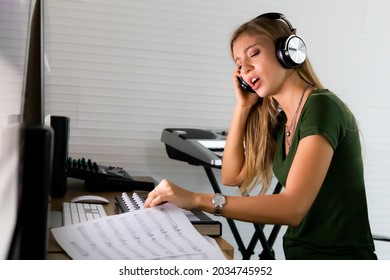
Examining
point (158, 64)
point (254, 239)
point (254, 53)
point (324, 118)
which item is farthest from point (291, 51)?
point (254, 239)

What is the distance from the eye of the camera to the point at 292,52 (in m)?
1.21

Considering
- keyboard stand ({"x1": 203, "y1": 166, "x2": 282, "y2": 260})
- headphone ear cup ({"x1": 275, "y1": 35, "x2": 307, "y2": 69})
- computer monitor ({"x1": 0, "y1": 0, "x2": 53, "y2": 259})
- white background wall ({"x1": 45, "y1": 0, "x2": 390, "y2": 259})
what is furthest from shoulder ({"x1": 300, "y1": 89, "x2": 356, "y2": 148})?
white background wall ({"x1": 45, "y1": 0, "x2": 390, "y2": 259})

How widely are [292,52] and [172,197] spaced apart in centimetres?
51

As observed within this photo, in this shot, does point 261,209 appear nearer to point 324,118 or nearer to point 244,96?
point 324,118

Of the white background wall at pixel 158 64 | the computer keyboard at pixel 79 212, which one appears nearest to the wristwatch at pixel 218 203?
the computer keyboard at pixel 79 212

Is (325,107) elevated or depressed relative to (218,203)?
elevated

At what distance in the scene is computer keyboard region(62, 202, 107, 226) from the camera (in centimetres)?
96

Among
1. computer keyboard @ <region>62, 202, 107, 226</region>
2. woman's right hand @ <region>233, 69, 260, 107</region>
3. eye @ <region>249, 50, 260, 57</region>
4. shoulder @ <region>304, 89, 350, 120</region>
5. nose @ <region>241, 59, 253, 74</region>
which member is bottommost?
computer keyboard @ <region>62, 202, 107, 226</region>

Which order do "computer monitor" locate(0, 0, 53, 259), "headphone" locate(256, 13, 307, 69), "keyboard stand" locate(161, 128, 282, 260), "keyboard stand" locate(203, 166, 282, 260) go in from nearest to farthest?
"computer monitor" locate(0, 0, 53, 259) < "headphone" locate(256, 13, 307, 69) < "keyboard stand" locate(161, 128, 282, 260) < "keyboard stand" locate(203, 166, 282, 260)

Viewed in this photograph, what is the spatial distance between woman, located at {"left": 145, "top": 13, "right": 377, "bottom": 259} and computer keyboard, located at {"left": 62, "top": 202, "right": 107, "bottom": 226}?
131mm

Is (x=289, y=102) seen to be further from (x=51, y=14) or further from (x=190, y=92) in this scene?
(x=51, y=14)

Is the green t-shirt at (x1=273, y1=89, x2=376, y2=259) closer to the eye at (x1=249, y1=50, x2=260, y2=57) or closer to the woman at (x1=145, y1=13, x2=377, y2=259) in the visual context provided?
the woman at (x1=145, y1=13, x2=377, y2=259)

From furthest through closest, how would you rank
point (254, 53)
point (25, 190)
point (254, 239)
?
point (254, 239) → point (254, 53) → point (25, 190)

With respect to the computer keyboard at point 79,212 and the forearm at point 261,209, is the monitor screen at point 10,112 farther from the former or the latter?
the forearm at point 261,209
